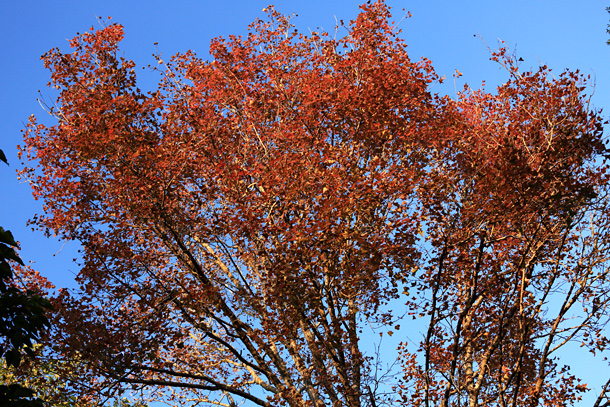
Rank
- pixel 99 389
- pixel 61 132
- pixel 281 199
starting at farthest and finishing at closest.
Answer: pixel 61 132 → pixel 281 199 → pixel 99 389

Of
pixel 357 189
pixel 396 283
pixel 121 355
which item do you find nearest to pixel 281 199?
pixel 357 189

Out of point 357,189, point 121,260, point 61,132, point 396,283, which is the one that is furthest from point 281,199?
point 61,132

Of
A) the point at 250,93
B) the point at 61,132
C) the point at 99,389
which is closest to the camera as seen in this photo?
the point at 99,389

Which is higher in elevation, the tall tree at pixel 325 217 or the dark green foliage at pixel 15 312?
the tall tree at pixel 325 217

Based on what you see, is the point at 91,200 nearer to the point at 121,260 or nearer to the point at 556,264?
the point at 121,260

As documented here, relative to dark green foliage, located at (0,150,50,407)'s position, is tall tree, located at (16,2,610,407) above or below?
above

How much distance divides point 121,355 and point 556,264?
9830 mm

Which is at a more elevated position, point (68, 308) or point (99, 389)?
point (68, 308)

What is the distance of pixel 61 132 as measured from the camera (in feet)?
46.5

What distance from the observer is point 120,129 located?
536 inches

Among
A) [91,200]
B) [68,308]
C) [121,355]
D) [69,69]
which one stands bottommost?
[121,355]

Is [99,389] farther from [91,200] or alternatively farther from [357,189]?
[357,189]

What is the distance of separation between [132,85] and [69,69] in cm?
168

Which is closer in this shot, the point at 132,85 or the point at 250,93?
the point at 132,85
